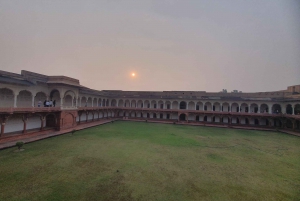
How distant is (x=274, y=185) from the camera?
742 centimetres

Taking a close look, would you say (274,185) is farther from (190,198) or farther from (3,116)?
(3,116)

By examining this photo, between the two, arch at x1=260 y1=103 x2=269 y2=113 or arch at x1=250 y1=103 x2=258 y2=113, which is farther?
arch at x1=250 y1=103 x2=258 y2=113

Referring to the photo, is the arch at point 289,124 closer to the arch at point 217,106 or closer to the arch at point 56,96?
the arch at point 217,106

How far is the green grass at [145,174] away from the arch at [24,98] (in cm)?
714

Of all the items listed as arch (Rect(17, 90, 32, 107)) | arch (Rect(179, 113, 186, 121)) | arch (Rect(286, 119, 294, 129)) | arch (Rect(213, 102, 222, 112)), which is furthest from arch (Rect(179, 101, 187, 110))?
arch (Rect(17, 90, 32, 107))

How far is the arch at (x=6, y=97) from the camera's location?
15.0 m

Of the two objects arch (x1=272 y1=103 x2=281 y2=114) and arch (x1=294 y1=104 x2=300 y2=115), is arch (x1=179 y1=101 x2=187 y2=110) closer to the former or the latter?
arch (x1=272 y1=103 x2=281 y2=114)

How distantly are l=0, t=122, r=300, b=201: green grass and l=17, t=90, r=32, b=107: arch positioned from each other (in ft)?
23.4

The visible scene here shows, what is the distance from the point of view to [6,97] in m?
15.4

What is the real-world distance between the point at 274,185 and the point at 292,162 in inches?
194

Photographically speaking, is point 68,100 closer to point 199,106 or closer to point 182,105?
point 182,105

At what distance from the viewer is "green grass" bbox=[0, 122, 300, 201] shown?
6.42m

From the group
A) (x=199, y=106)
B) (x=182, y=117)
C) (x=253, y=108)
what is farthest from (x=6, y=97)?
(x=253, y=108)

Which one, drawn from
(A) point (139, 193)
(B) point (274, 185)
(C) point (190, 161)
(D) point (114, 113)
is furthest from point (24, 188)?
(D) point (114, 113)
